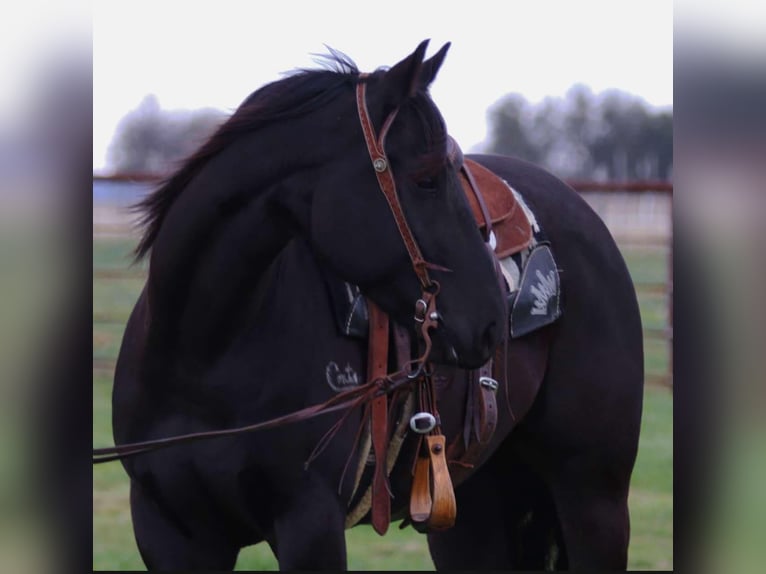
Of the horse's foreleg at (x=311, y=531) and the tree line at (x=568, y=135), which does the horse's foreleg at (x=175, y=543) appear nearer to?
the horse's foreleg at (x=311, y=531)

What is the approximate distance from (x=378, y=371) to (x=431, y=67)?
2.40 feet

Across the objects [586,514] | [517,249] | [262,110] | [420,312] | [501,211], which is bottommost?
[586,514]

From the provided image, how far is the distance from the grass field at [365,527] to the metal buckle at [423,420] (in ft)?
6.02

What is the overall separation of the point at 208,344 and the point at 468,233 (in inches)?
25.6

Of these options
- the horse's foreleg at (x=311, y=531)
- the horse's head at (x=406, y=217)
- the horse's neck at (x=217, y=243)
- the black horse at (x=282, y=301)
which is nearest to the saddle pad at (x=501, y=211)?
the black horse at (x=282, y=301)

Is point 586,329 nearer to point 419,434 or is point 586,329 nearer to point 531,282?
point 531,282

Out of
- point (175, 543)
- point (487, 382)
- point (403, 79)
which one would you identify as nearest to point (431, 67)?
point (403, 79)

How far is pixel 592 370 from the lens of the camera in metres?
3.19

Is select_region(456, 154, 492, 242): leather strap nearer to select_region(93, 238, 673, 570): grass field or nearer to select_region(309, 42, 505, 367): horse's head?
select_region(309, 42, 505, 367): horse's head

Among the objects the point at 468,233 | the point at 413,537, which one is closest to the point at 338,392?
the point at 468,233

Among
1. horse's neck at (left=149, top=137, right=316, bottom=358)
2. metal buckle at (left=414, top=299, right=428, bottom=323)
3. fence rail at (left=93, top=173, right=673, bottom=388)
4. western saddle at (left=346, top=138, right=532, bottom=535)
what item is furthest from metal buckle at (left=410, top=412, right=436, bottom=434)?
fence rail at (left=93, top=173, right=673, bottom=388)

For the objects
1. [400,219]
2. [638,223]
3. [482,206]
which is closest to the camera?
[400,219]

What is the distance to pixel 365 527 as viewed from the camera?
521 cm

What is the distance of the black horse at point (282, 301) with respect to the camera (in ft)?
7.73
